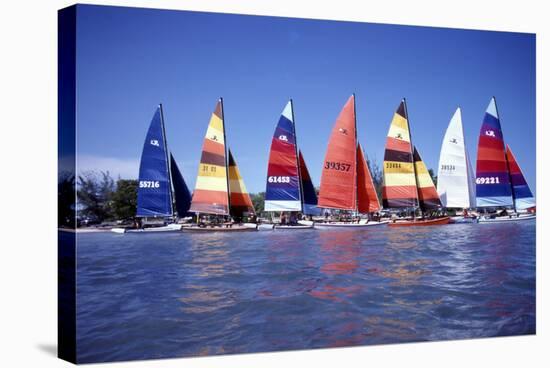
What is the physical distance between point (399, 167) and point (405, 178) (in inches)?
22.4

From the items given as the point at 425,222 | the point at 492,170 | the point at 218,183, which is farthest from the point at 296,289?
the point at 492,170

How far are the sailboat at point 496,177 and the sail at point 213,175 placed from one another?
3.57 metres

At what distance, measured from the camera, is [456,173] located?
8664mm

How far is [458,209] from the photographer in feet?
28.7

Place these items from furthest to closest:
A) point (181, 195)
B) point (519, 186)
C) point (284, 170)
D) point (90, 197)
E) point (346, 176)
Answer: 1. point (346, 176)
2. point (284, 170)
3. point (519, 186)
4. point (181, 195)
5. point (90, 197)

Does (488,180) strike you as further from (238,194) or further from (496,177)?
(238,194)

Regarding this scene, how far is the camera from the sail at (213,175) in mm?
6863

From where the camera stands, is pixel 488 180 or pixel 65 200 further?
pixel 488 180

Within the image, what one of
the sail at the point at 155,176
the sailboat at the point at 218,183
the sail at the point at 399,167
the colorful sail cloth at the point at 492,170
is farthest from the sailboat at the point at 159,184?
the colorful sail cloth at the point at 492,170

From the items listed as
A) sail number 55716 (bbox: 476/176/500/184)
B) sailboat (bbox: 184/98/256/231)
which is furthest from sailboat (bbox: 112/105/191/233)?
sail number 55716 (bbox: 476/176/500/184)

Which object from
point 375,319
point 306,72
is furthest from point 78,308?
point 306,72

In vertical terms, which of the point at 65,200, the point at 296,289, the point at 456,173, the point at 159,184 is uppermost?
the point at 456,173

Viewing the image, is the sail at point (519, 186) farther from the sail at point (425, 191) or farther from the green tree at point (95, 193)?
the green tree at point (95, 193)

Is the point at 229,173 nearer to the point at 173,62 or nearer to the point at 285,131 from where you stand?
the point at 285,131
